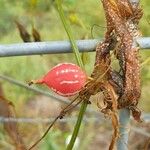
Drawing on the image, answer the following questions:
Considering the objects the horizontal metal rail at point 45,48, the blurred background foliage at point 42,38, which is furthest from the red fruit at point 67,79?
the blurred background foliage at point 42,38

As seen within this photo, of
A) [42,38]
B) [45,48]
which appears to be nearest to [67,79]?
[45,48]

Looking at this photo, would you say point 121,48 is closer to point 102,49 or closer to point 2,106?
point 102,49

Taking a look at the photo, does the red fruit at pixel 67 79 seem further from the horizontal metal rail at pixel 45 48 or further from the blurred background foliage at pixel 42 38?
the blurred background foliage at pixel 42 38

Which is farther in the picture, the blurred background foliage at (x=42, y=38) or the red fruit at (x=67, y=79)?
the blurred background foliage at (x=42, y=38)

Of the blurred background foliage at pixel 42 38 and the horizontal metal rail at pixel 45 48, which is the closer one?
the horizontal metal rail at pixel 45 48

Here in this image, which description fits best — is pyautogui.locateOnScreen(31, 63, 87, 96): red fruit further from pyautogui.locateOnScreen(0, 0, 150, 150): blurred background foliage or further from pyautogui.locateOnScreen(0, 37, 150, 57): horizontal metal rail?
pyautogui.locateOnScreen(0, 0, 150, 150): blurred background foliage

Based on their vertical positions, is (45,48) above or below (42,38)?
above

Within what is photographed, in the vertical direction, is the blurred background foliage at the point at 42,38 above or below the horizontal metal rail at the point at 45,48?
below

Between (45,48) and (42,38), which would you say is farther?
(42,38)

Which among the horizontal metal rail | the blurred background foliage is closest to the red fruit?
the horizontal metal rail

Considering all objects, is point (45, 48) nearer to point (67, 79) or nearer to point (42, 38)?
point (67, 79)
